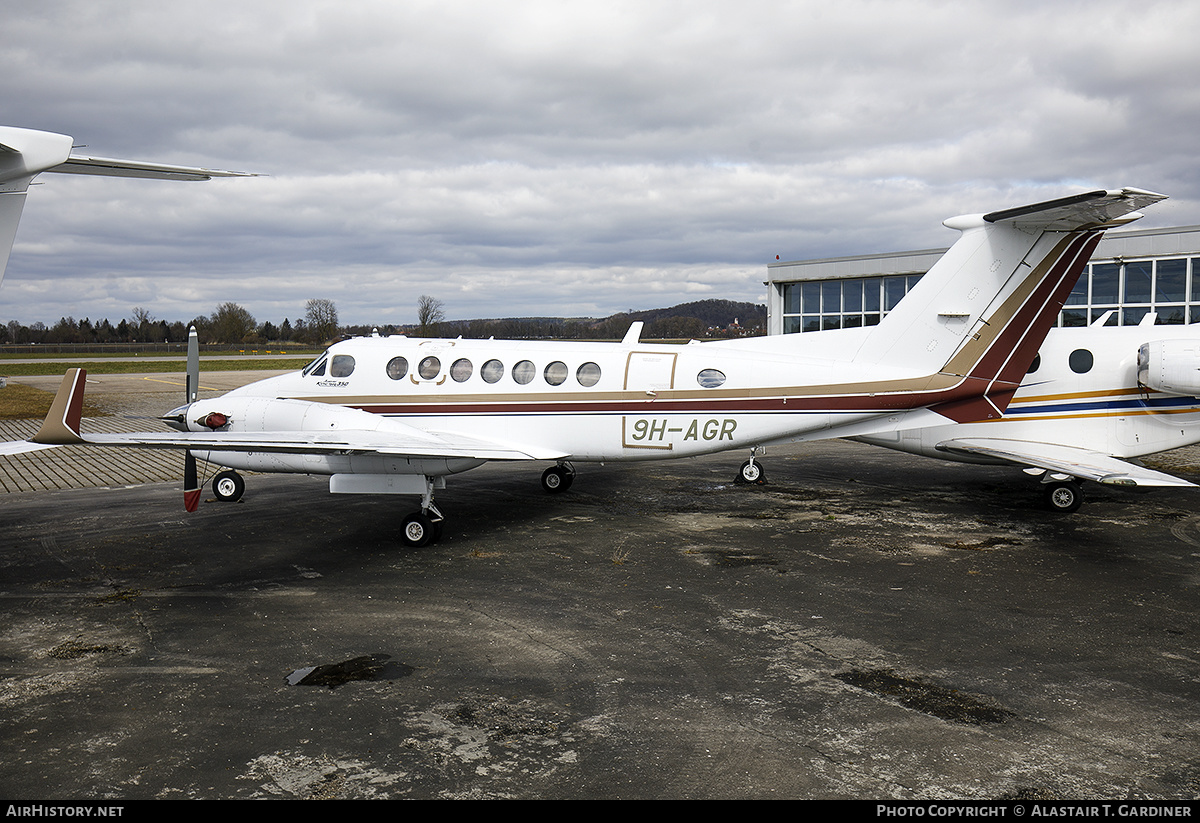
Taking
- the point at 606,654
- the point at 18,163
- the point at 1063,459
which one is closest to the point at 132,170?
the point at 18,163

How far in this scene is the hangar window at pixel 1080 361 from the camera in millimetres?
13000

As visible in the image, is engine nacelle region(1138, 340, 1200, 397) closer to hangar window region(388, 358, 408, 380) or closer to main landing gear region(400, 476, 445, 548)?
main landing gear region(400, 476, 445, 548)

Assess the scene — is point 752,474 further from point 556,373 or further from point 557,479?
point 556,373

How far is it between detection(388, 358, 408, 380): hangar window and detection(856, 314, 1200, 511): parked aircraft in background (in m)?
9.07

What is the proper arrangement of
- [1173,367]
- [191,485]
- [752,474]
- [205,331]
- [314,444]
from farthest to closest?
[205,331]
[752,474]
[1173,367]
[191,485]
[314,444]

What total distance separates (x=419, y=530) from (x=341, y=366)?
3.73m

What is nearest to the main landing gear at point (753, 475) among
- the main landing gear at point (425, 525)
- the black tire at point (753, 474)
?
the black tire at point (753, 474)

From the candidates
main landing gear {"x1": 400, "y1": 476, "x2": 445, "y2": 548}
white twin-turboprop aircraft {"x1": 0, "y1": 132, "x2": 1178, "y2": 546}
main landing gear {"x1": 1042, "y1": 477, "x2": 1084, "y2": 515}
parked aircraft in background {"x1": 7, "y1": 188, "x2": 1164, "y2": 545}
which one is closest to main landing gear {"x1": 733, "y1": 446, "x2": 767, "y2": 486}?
white twin-turboprop aircraft {"x1": 0, "y1": 132, "x2": 1178, "y2": 546}

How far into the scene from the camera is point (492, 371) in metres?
12.5

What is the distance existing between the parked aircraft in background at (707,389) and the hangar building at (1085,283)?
11198mm

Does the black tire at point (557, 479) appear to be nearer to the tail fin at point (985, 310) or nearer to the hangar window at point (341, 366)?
the hangar window at point (341, 366)

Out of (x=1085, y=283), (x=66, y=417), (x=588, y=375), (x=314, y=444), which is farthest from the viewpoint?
(x=1085, y=283)

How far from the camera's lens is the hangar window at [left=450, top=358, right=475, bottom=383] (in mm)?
12523
